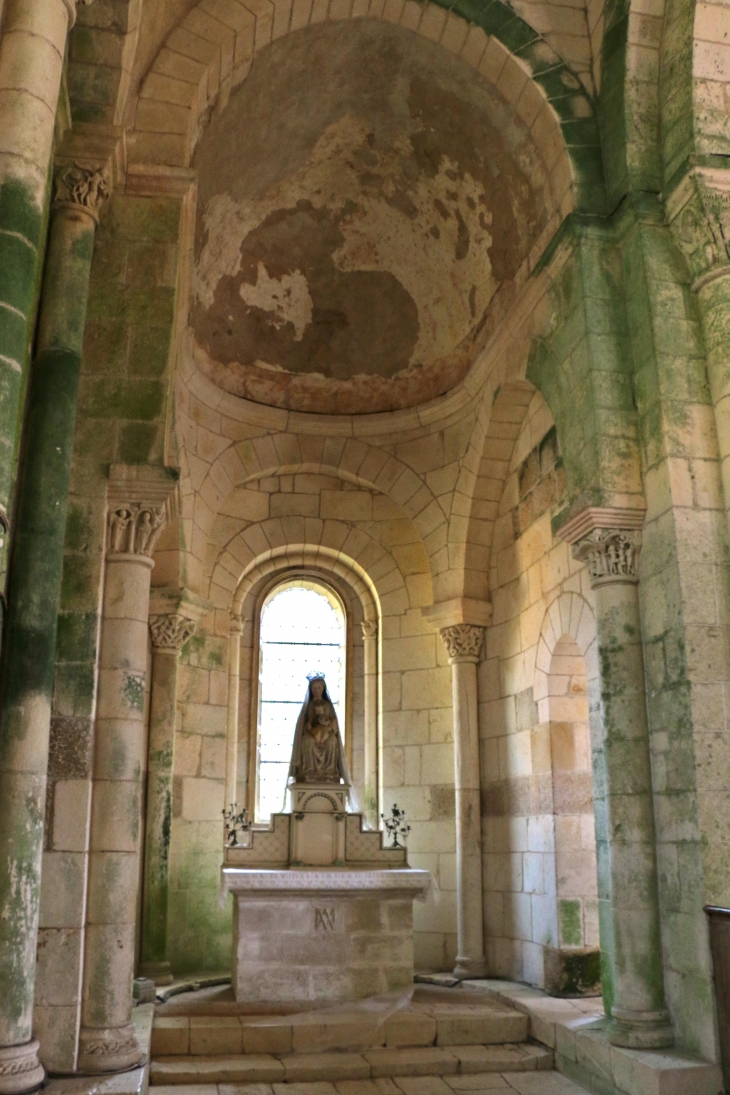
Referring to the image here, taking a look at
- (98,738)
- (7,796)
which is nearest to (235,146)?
(98,738)

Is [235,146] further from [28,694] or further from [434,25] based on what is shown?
[28,694]

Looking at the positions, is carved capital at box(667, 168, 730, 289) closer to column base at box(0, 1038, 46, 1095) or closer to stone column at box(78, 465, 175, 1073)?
stone column at box(78, 465, 175, 1073)

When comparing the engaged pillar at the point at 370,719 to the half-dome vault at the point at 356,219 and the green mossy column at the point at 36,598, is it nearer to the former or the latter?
the half-dome vault at the point at 356,219

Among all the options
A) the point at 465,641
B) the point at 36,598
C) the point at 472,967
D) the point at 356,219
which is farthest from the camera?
the point at 356,219

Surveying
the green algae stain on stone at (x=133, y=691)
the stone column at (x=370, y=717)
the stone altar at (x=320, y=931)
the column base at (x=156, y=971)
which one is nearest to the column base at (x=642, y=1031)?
the stone altar at (x=320, y=931)

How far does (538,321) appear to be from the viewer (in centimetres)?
802

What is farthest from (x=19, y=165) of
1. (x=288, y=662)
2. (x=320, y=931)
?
(x=288, y=662)

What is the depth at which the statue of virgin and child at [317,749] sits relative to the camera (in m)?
8.70

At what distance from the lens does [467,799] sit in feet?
31.2

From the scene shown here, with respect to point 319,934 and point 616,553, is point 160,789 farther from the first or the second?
point 616,553

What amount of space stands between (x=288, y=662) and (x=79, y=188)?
6197 mm

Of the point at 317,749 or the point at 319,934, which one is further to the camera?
the point at 317,749

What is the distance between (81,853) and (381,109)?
23.2ft

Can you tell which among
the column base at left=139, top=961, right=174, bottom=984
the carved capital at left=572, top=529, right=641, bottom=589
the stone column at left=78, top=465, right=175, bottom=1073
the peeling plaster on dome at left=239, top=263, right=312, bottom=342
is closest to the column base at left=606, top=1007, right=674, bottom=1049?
the carved capital at left=572, top=529, right=641, bottom=589
